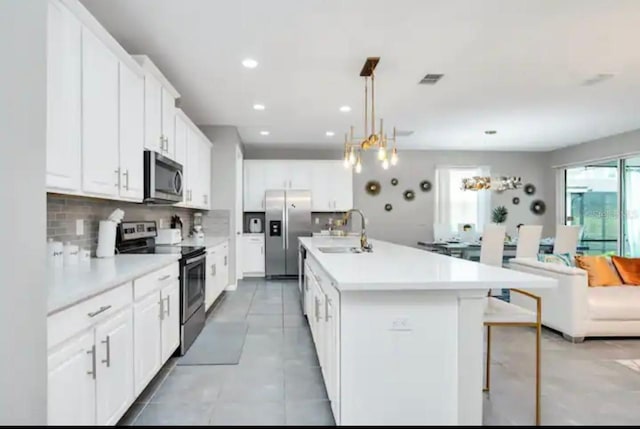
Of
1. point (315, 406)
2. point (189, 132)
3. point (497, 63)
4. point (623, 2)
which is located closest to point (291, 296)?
point (189, 132)

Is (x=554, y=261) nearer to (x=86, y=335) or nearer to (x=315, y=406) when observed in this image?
(x=315, y=406)

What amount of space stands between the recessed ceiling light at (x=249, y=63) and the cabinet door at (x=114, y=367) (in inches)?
94.9

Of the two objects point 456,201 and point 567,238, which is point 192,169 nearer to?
point 567,238

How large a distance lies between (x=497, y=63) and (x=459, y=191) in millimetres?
5048

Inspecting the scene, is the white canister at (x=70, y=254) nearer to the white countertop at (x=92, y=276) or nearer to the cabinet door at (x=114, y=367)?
the white countertop at (x=92, y=276)

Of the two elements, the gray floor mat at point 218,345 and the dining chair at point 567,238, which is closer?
the gray floor mat at point 218,345

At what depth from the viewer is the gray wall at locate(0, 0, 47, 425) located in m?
1.17

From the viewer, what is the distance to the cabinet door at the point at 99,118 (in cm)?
219

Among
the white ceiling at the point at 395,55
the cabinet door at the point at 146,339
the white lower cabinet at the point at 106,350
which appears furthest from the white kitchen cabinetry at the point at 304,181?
the cabinet door at the point at 146,339

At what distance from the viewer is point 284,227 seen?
24.1ft

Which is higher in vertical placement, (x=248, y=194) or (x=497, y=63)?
(x=497, y=63)

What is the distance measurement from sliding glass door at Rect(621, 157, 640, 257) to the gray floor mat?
653 centimetres

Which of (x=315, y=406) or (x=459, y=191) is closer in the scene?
(x=315, y=406)

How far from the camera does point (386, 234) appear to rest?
832 cm
